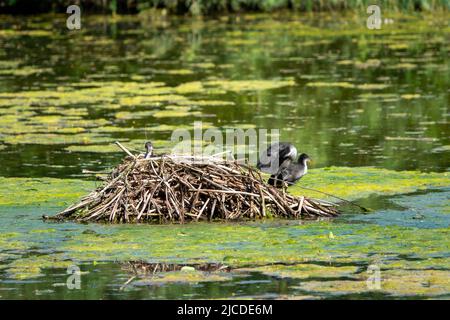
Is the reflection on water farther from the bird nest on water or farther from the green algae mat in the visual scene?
the bird nest on water

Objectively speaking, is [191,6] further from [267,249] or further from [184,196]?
[267,249]

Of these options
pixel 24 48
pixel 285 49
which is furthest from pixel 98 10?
pixel 285 49

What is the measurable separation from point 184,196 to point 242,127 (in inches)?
246

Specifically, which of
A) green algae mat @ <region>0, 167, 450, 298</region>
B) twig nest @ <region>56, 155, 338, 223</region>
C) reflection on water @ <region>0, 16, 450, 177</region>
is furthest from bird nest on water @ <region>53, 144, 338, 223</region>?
reflection on water @ <region>0, 16, 450, 177</region>

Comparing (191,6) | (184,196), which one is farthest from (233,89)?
(191,6)

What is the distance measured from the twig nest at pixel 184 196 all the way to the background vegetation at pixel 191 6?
2154 centimetres

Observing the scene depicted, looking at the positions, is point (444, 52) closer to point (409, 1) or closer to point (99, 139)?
point (409, 1)

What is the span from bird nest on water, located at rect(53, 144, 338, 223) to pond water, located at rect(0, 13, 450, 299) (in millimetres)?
227

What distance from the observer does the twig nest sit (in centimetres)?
1108

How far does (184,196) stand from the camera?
11.1 m

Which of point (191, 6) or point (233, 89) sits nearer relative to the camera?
point (233, 89)

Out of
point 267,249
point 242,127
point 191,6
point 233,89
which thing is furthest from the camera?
point 191,6

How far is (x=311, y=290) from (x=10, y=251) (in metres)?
2.79

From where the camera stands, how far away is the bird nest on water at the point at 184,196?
1108 centimetres
